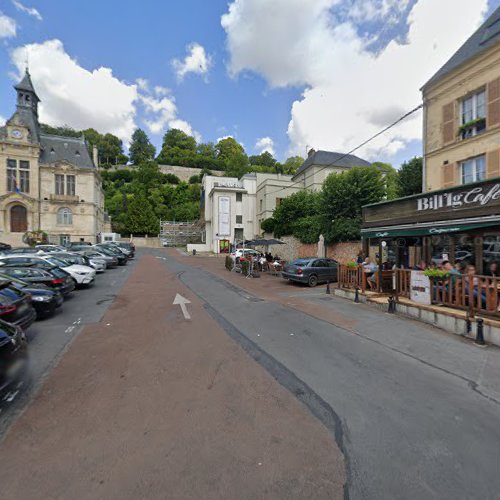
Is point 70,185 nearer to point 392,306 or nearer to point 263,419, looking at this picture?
point 392,306

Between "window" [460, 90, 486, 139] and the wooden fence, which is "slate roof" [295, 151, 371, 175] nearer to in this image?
"window" [460, 90, 486, 139]

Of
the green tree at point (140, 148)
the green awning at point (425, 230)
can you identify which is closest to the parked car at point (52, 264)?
the green awning at point (425, 230)

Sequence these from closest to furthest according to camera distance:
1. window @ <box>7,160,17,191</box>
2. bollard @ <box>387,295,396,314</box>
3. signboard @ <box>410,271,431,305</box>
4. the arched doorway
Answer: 1. signboard @ <box>410,271,431,305</box>
2. bollard @ <box>387,295,396,314</box>
3. window @ <box>7,160,17,191</box>
4. the arched doorway

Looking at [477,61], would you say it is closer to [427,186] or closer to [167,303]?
[427,186]

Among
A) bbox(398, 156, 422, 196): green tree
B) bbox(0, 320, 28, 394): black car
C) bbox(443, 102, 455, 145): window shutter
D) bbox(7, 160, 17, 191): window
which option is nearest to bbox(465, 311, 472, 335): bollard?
bbox(0, 320, 28, 394): black car

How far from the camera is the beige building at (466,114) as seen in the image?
11.1 m

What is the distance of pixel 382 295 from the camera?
→ 945 centimetres

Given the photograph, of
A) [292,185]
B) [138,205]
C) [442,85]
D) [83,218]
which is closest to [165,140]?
[138,205]

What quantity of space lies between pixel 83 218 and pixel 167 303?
37714 millimetres

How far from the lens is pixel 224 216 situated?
3772 cm

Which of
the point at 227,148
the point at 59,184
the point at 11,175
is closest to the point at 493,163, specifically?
the point at 59,184

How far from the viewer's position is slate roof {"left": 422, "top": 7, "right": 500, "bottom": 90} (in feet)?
37.6

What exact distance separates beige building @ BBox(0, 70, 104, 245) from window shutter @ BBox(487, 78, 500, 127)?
4398 cm

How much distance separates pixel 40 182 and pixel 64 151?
5994 mm
